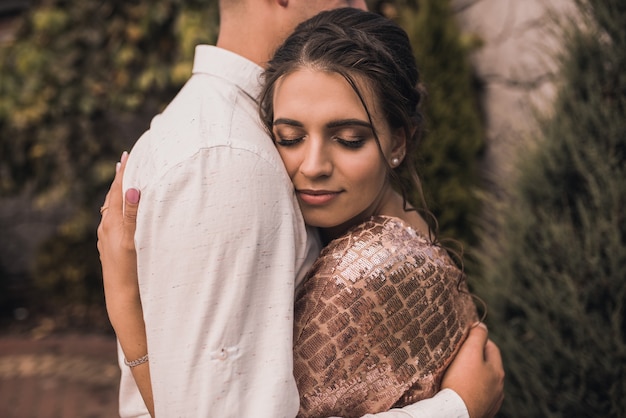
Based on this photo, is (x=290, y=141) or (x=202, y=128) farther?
(x=290, y=141)

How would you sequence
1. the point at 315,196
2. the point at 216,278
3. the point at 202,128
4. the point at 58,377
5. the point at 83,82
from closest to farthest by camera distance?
the point at 216,278 < the point at 202,128 < the point at 315,196 < the point at 58,377 < the point at 83,82

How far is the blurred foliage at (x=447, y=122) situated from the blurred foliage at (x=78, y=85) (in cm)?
202

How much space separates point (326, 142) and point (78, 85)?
4.91 metres

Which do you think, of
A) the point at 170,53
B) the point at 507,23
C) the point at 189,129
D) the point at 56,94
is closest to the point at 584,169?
the point at 189,129

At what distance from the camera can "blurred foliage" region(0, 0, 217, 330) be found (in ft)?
18.3

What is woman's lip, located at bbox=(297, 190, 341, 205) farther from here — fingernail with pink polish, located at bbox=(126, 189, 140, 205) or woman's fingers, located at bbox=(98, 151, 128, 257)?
woman's fingers, located at bbox=(98, 151, 128, 257)

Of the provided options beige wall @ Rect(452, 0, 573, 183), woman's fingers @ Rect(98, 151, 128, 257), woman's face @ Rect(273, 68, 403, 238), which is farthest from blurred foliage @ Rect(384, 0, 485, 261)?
woman's fingers @ Rect(98, 151, 128, 257)

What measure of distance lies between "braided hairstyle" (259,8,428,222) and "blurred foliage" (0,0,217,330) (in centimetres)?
381

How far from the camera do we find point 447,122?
14.3 ft

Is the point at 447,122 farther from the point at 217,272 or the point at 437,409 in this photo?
the point at 217,272

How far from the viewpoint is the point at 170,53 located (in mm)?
5586

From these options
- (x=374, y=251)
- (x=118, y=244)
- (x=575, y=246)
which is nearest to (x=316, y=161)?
(x=374, y=251)

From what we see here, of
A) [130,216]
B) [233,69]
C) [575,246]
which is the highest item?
[233,69]

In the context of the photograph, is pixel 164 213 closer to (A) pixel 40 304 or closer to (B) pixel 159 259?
(B) pixel 159 259
